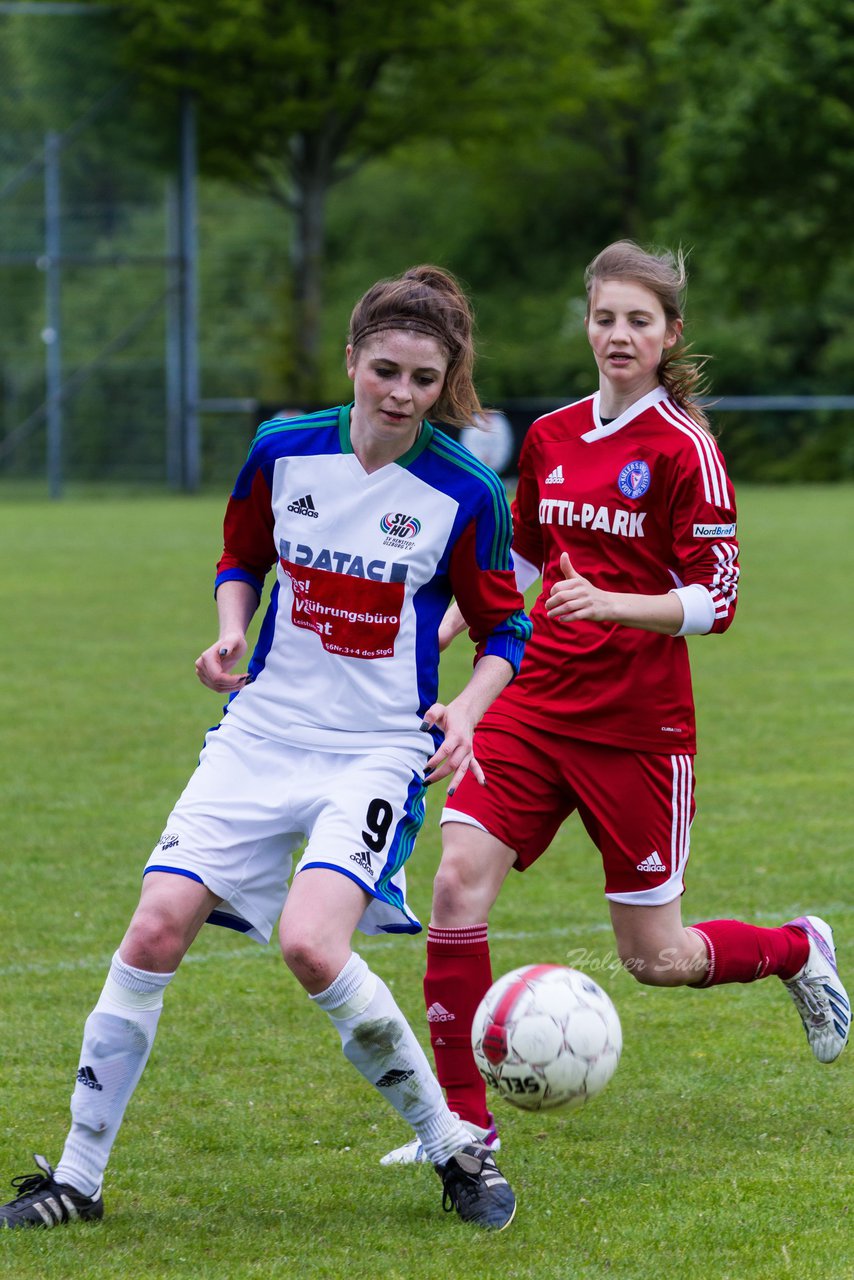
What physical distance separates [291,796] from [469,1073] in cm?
83

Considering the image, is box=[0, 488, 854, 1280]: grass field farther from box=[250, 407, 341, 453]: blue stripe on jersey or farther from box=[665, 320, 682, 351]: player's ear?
box=[665, 320, 682, 351]: player's ear

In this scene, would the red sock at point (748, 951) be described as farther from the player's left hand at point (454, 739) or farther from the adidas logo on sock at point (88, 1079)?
the adidas logo on sock at point (88, 1079)

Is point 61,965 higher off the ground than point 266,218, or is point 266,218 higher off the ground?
point 266,218

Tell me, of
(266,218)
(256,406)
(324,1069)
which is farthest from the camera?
(266,218)

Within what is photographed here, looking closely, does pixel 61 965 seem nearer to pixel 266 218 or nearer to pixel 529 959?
pixel 529 959

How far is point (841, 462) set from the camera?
111 ft

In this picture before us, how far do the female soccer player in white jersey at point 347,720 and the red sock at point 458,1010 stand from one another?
0.27 meters

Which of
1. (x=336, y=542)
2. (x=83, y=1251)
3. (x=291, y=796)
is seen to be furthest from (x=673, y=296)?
(x=83, y=1251)

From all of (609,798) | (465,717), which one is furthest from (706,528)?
(465,717)

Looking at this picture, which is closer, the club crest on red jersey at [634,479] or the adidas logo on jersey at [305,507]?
the adidas logo on jersey at [305,507]

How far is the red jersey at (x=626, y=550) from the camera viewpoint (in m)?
4.17

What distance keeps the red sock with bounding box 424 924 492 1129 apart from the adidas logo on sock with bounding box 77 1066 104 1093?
812 millimetres

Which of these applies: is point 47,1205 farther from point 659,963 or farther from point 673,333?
point 673,333

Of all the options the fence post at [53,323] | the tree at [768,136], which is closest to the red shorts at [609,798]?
the fence post at [53,323]
